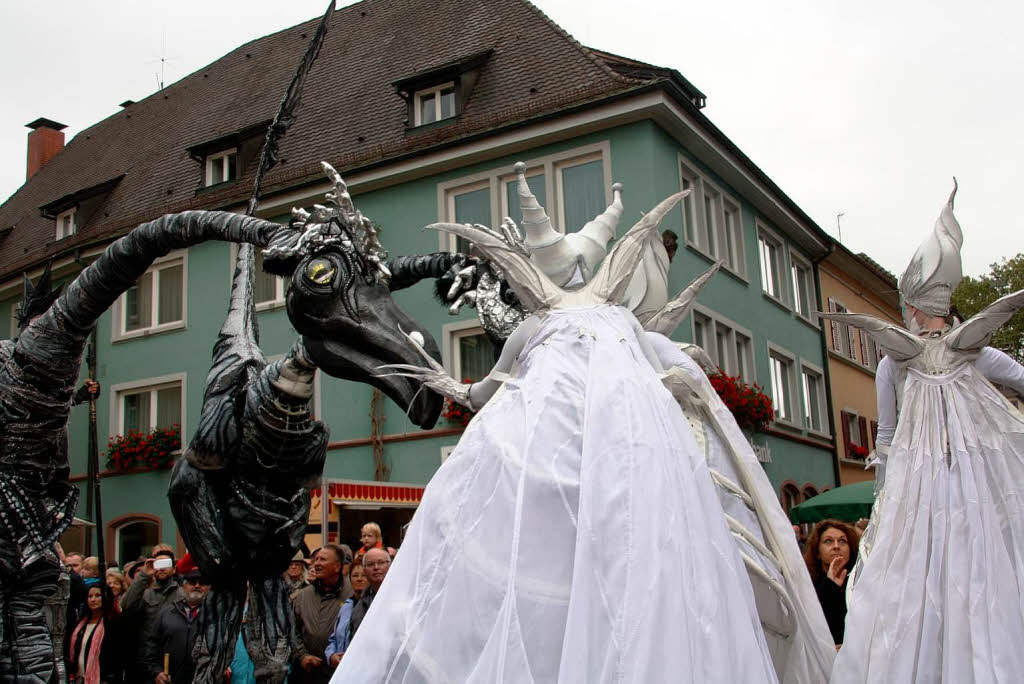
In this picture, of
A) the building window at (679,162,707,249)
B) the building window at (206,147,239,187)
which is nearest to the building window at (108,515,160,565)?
the building window at (206,147,239,187)

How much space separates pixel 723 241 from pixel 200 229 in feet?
56.6

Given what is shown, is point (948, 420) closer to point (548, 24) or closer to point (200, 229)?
point (200, 229)

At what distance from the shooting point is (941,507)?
4059 millimetres

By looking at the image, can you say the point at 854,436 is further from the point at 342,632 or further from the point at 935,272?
the point at 935,272

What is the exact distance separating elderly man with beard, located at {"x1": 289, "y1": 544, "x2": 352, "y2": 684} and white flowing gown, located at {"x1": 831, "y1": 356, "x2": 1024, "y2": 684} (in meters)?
3.46

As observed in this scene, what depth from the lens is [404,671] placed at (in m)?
2.48

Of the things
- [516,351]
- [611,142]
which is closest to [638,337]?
[516,351]

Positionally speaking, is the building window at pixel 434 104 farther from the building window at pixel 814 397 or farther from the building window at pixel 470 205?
the building window at pixel 814 397

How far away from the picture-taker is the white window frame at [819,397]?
23789 millimetres

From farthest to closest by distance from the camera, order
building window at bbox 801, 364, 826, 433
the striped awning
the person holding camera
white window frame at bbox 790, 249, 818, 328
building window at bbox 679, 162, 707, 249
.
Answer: building window at bbox 801, 364, 826, 433 < white window frame at bbox 790, 249, 818, 328 < building window at bbox 679, 162, 707, 249 < the striped awning < the person holding camera

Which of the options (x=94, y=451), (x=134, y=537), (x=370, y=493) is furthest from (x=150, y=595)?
(x=134, y=537)

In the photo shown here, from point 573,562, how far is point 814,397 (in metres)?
23.7

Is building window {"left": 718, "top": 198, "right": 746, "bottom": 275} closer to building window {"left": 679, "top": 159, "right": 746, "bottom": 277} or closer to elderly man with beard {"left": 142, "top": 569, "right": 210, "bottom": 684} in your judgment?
building window {"left": 679, "top": 159, "right": 746, "bottom": 277}

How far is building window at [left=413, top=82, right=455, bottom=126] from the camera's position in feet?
62.2
